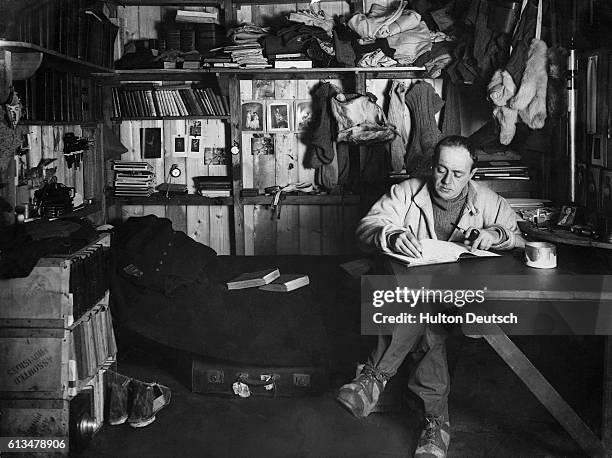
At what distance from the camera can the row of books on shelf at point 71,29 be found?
11.0 feet

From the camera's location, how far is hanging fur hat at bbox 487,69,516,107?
4.02 m

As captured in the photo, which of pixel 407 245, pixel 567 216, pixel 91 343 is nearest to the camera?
pixel 407 245

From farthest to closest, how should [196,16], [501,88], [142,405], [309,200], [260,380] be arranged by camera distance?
1. [309,200]
2. [196,16]
3. [501,88]
4. [260,380]
5. [142,405]

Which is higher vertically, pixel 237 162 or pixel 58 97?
pixel 58 97

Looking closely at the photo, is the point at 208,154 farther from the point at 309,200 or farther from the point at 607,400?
the point at 607,400

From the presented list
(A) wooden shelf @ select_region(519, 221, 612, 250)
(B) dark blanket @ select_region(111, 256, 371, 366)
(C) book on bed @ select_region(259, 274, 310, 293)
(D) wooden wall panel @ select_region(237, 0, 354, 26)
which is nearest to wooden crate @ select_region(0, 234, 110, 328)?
(B) dark blanket @ select_region(111, 256, 371, 366)

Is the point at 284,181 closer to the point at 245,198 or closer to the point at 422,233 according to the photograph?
the point at 245,198

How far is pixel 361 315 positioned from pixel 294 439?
0.71 meters

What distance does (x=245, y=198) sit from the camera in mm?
4988

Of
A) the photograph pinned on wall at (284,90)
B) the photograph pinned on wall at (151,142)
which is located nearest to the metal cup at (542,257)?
the photograph pinned on wall at (284,90)

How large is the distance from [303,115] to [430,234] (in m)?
2.22

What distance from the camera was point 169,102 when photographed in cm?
496

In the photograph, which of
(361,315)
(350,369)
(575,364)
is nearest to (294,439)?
(350,369)

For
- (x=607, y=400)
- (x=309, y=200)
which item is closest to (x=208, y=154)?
(x=309, y=200)
